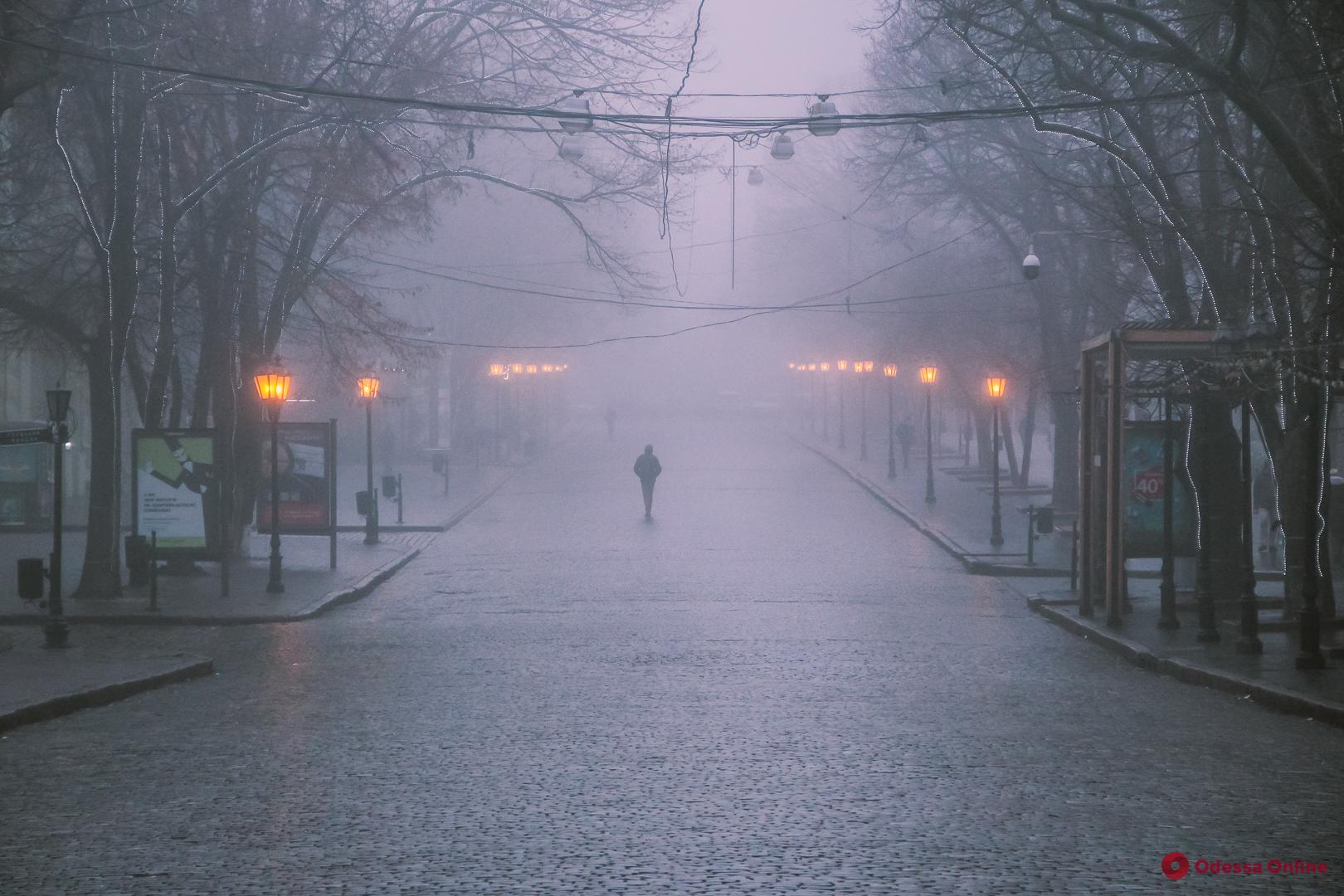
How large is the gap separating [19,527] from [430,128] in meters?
16.4

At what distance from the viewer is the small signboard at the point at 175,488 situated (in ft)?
77.3

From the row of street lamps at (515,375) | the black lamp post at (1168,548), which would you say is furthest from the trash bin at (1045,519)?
the row of street lamps at (515,375)

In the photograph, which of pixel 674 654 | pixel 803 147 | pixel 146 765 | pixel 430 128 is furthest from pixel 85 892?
pixel 803 147

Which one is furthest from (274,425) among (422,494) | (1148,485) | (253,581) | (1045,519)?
(422,494)

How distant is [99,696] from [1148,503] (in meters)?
13.1

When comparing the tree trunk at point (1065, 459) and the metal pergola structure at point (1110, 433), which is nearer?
the metal pergola structure at point (1110, 433)

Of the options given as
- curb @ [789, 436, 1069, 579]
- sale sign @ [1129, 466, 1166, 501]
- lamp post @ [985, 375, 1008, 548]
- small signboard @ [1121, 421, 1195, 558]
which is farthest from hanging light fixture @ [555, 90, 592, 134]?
lamp post @ [985, 375, 1008, 548]

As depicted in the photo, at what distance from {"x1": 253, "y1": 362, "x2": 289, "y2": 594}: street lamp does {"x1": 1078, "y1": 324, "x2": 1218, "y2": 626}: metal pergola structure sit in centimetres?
1138

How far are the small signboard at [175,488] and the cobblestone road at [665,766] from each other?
177 inches

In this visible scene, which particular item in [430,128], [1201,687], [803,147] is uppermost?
[803,147]

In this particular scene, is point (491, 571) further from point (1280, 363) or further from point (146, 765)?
point (146, 765)

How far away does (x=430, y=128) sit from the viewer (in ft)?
144

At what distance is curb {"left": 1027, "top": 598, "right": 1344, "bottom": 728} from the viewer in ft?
40.8

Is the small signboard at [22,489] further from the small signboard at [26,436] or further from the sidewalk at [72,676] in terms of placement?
the small signboard at [26,436]
